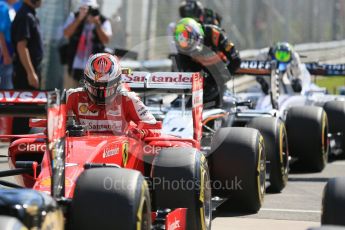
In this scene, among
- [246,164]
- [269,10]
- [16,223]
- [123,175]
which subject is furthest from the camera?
[269,10]

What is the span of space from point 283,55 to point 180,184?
720cm

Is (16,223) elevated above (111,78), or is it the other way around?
(111,78)

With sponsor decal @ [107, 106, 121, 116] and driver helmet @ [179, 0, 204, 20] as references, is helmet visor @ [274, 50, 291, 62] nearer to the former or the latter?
driver helmet @ [179, 0, 204, 20]

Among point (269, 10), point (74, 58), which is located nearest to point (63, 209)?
point (74, 58)

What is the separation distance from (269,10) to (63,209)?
19479mm

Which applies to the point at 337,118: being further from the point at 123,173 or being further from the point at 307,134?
the point at 123,173

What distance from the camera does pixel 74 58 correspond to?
15.6m

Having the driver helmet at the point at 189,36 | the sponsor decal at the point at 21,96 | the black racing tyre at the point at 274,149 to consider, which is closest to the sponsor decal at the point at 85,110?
the sponsor decal at the point at 21,96

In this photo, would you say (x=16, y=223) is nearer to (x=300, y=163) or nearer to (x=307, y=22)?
(x=300, y=163)

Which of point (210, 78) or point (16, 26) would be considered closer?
point (210, 78)

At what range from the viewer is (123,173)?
6.16m

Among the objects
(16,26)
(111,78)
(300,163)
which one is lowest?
(300,163)

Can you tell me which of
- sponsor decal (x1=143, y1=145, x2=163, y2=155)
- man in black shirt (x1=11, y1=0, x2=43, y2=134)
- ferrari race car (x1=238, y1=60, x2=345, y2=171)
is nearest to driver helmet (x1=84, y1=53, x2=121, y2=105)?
sponsor decal (x1=143, y1=145, x2=163, y2=155)

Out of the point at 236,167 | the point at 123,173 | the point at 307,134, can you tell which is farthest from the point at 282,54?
the point at 123,173
